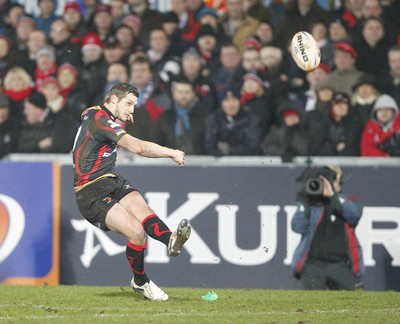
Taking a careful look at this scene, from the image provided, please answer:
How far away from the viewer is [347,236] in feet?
42.1

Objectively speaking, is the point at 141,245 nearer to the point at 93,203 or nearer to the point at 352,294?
the point at 93,203

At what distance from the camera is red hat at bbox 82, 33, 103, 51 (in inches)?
627

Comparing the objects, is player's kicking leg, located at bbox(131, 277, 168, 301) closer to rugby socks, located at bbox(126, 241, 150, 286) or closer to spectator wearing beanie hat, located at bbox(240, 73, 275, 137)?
rugby socks, located at bbox(126, 241, 150, 286)

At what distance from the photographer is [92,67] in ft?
51.5

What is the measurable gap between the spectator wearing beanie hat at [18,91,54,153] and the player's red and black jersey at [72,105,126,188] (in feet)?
14.2

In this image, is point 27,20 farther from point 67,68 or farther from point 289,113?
point 289,113

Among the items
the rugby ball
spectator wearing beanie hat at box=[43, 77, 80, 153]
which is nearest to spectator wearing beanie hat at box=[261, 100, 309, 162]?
the rugby ball

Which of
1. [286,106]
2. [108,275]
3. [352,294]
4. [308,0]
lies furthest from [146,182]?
[308,0]

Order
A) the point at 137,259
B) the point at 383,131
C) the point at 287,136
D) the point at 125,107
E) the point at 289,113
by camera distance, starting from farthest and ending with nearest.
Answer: the point at 289,113
the point at 287,136
the point at 383,131
the point at 125,107
the point at 137,259

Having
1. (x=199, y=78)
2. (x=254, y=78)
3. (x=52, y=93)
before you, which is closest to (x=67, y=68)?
(x=52, y=93)

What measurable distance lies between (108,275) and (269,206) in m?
2.31

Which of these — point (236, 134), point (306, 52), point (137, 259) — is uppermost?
point (306, 52)

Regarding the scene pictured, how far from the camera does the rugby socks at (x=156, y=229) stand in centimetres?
1017

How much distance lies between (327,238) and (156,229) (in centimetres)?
332
